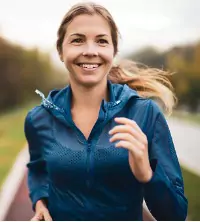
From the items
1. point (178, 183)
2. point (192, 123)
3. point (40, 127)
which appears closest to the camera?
point (178, 183)

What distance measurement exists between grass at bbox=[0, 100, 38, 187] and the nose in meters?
0.55

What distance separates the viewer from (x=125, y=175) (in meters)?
1.21

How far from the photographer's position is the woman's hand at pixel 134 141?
3.15ft

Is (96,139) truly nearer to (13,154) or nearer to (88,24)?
(88,24)

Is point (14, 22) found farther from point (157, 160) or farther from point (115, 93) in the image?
point (157, 160)

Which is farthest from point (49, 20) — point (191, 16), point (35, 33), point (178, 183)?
point (178, 183)

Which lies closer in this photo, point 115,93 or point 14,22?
point 115,93

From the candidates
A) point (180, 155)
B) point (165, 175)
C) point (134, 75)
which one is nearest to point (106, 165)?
point (165, 175)

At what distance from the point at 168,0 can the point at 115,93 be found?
0.62 meters

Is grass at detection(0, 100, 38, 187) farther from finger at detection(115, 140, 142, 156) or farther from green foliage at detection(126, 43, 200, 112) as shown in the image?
finger at detection(115, 140, 142, 156)

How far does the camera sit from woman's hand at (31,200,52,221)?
4.35ft

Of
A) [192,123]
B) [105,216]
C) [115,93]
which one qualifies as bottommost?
[105,216]

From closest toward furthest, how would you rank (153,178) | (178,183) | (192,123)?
(153,178) < (178,183) < (192,123)

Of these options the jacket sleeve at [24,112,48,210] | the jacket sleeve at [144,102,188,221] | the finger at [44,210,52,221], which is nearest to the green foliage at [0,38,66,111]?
the jacket sleeve at [24,112,48,210]
